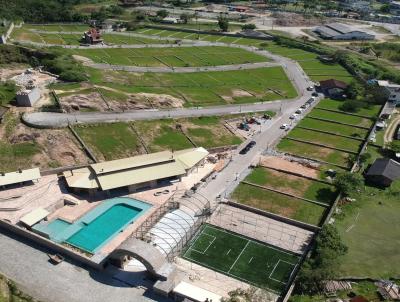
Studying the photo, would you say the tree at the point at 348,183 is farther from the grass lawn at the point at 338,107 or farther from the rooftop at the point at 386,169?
the grass lawn at the point at 338,107

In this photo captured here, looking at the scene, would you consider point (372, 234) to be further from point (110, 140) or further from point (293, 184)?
point (110, 140)

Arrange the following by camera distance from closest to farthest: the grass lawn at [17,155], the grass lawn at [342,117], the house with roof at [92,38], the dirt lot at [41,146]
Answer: the grass lawn at [17,155] < the dirt lot at [41,146] < the grass lawn at [342,117] < the house with roof at [92,38]

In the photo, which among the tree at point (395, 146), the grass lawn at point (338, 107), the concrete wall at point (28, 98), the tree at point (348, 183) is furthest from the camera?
the grass lawn at point (338, 107)

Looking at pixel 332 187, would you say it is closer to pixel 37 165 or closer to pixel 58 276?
pixel 58 276

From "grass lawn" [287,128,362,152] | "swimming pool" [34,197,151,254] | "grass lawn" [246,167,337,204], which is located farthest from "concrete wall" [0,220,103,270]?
"grass lawn" [287,128,362,152]

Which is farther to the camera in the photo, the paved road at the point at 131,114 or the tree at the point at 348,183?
the paved road at the point at 131,114

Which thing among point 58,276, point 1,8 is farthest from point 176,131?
point 1,8

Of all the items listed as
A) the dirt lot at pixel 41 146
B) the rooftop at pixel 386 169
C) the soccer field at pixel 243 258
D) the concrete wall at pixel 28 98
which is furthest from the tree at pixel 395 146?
the concrete wall at pixel 28 98
